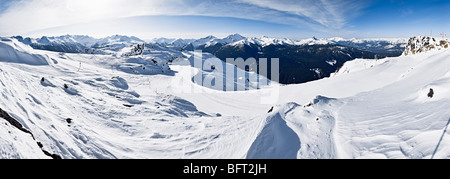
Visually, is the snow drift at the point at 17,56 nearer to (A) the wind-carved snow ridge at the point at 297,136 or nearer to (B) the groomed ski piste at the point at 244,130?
(B) the groomed ski piste at the point at 244,130

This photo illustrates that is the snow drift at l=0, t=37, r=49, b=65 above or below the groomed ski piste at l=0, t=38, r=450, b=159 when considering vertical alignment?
above

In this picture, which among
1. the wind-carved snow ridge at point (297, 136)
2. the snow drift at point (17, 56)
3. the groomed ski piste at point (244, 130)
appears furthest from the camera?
the snow drift at point (17, 56)

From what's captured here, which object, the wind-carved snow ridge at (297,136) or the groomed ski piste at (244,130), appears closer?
the groomed ski piste at (244,130)

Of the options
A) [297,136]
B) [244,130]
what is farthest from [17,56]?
[297,136]

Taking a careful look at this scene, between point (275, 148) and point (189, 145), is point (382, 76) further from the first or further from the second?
point (189, 145)

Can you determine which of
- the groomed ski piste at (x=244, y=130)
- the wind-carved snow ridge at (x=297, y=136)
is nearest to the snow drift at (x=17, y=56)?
the groomed ski piste at (x=244, y=130)

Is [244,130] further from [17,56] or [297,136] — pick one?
[17,56]

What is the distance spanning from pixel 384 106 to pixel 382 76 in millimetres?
16084

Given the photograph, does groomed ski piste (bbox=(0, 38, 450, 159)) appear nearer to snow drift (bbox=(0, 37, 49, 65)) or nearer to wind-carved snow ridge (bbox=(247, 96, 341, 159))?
wind-carved snow ridge (bbox=(247, 96, 341, 159))

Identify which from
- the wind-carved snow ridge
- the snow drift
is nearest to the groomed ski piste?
the wind-carved snow ridge

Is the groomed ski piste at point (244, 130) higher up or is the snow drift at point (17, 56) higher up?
the snow drift at point (17, 56)

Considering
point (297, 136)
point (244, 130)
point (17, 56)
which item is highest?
point (17, 56)
